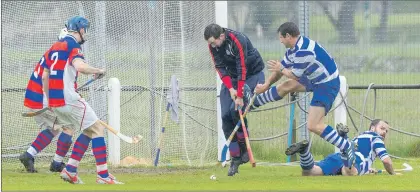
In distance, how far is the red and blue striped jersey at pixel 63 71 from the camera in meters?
11.4

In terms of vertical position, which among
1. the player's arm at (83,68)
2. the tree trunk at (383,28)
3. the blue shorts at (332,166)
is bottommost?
the blue shorts at (332,166)

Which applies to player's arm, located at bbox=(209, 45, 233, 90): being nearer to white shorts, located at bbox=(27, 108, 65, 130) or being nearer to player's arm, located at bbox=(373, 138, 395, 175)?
player's arm, located at bbox=(373, 138, 395, 175)

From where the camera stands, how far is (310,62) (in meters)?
12.1

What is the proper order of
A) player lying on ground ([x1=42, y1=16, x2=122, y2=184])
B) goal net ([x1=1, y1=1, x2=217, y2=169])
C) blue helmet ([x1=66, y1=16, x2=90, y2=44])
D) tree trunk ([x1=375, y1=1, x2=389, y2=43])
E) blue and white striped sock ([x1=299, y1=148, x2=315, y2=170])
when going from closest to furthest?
player lying on ground ([x1=42, y1=16, x2=122, y2=184])
blue helmet ([x1=66, y1=16, x2=90, y2=44])
blue and white striped sock ([x1=299, y1=148, x2=315, y2=170])
goal net ([x1=1, y1=1, x2=217, y2=169])
tree trunk ([x1=375, y1=1, x2=389, y2=43])

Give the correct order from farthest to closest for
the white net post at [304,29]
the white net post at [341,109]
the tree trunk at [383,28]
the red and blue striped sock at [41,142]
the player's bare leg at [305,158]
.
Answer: the tree trunk at [383,28] < the white net post at [304,29] < the white net post at [341,109] < the red and blue striped sock at [41,142] < the player's bare leg at [305,158]

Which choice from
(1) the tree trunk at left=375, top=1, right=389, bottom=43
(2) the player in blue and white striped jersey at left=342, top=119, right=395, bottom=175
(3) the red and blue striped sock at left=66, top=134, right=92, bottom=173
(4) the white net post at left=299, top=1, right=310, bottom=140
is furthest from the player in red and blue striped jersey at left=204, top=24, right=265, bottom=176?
(1) the tree trunk at left=375, top=1, right=389, bottom=43

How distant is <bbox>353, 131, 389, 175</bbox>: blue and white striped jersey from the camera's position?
12672mm

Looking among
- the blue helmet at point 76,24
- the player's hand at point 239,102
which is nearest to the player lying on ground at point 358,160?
the player's hand at point 239,102

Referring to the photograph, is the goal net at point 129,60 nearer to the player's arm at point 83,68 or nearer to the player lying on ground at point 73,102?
the player lying on ground at point 73,102

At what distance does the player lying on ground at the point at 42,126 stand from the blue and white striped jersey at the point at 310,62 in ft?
8.35

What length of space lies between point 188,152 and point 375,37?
4167mm

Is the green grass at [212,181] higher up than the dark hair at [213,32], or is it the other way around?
the dark hair at [213,32]

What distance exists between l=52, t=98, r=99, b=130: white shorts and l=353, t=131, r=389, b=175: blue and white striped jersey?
3265mm

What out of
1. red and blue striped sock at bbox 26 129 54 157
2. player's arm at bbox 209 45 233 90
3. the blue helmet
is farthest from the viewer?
player's arm at bbox 209 45 233 90
